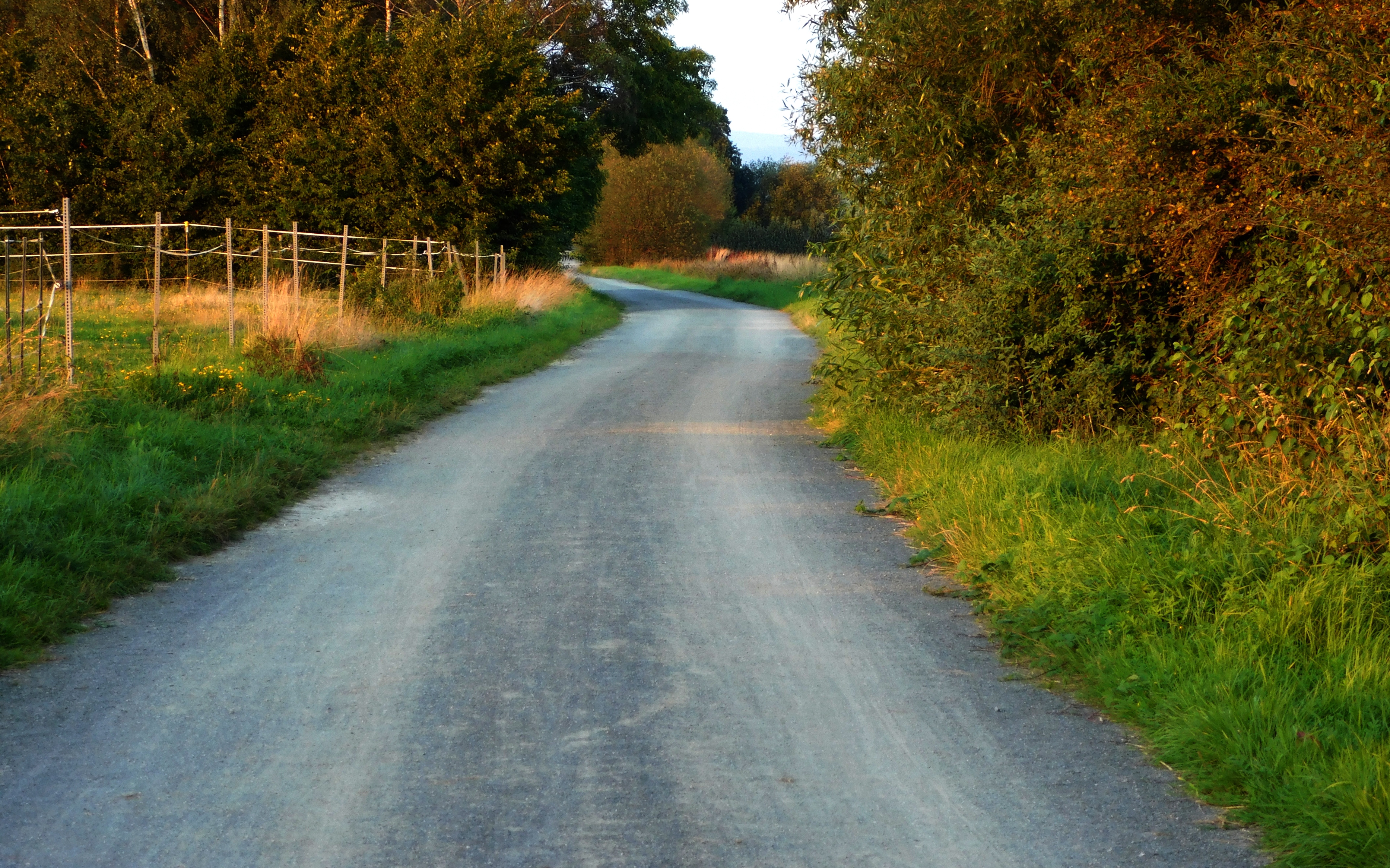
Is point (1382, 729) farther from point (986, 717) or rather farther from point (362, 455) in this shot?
point (362, 455)

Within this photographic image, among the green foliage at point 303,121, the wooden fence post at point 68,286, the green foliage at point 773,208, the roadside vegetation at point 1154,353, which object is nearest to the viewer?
the roadside vegetation at point 1154,353

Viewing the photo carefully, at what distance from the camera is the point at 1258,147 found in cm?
791

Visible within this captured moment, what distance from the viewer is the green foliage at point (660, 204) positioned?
2431 inches

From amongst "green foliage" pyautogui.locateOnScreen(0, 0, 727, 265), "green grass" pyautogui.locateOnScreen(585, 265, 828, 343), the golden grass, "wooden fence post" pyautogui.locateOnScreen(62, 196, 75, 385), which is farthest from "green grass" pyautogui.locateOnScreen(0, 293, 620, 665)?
"green foliage" pyautogui.locateOnScreen(0, 0, 727, 265)

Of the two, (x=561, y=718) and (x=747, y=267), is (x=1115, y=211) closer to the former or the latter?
(x=561, y=718)

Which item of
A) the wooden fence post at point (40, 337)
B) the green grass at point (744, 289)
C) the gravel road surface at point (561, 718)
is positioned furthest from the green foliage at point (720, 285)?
the gravel road surface at point (561, 718)

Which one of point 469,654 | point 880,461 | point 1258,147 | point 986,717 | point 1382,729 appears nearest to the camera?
point 1382,729

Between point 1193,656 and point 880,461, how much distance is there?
533 cm

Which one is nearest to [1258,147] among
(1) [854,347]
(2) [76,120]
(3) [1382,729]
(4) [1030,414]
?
(4) [1030,414]

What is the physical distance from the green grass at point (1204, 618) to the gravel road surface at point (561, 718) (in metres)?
0.21

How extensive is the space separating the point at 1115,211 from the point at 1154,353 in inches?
61.8

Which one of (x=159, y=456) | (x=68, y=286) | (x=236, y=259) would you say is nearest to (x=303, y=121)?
(x=236, y=259)

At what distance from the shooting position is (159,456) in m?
8.68

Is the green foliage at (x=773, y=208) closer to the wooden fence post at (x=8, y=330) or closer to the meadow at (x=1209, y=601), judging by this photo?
the wooden fence post at (x=8, y=330)
